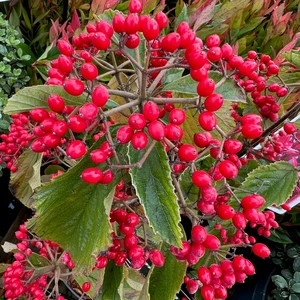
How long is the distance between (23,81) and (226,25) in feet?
2.07

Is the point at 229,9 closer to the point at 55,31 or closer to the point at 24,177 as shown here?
the point at 55,31

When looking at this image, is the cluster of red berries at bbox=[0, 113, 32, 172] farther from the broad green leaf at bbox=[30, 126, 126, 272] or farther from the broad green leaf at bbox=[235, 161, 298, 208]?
the broad green leaf at bbox=[235, 161, 298, 208]

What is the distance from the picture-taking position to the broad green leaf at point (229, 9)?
1.00 m

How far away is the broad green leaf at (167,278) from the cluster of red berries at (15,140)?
1.36ft

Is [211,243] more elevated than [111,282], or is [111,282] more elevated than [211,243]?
[211,243]

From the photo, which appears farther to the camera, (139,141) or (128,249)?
(128,249)

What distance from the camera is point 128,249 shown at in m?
0.56

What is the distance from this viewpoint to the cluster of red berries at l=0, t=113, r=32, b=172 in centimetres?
88

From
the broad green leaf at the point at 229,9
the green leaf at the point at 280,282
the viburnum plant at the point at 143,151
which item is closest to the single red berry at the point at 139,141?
the viburnum plant at the point at 143,151

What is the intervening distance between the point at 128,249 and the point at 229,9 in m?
0.75

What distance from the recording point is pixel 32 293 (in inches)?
31.9

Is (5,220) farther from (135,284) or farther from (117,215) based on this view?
(117,215)

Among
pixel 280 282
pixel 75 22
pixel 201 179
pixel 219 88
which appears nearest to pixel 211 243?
pixel 201 179

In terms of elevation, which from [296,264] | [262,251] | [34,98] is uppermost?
[34,98]
